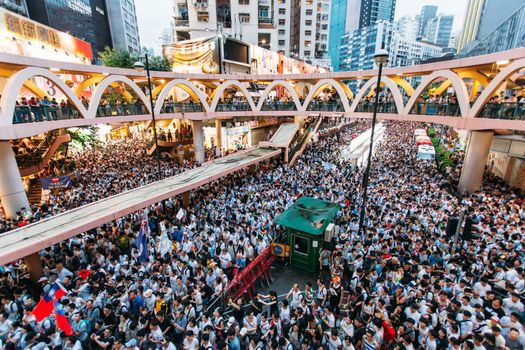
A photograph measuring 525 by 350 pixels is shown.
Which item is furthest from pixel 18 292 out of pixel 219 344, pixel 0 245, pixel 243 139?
pixel 243 139

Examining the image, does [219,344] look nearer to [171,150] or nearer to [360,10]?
[171,150]

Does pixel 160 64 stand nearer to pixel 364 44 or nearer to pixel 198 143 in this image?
pixel 198 143

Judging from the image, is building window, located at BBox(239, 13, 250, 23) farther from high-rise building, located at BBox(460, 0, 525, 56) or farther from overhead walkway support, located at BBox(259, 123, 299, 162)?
high-rise building, located at BBox(460, 0, 525, 56)

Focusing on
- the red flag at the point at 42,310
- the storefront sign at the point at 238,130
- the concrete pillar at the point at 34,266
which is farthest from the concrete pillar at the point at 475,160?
the concrete pillar at the point at 34,266

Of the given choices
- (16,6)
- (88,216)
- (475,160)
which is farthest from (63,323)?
(16,6)

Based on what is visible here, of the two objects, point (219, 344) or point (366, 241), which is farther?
point (366, 241)

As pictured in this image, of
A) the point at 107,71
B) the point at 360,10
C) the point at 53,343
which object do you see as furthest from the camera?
the point at 360,10

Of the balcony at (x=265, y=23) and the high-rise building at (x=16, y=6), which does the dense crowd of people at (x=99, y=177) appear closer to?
the high-rise building at (x=16, y=6)
